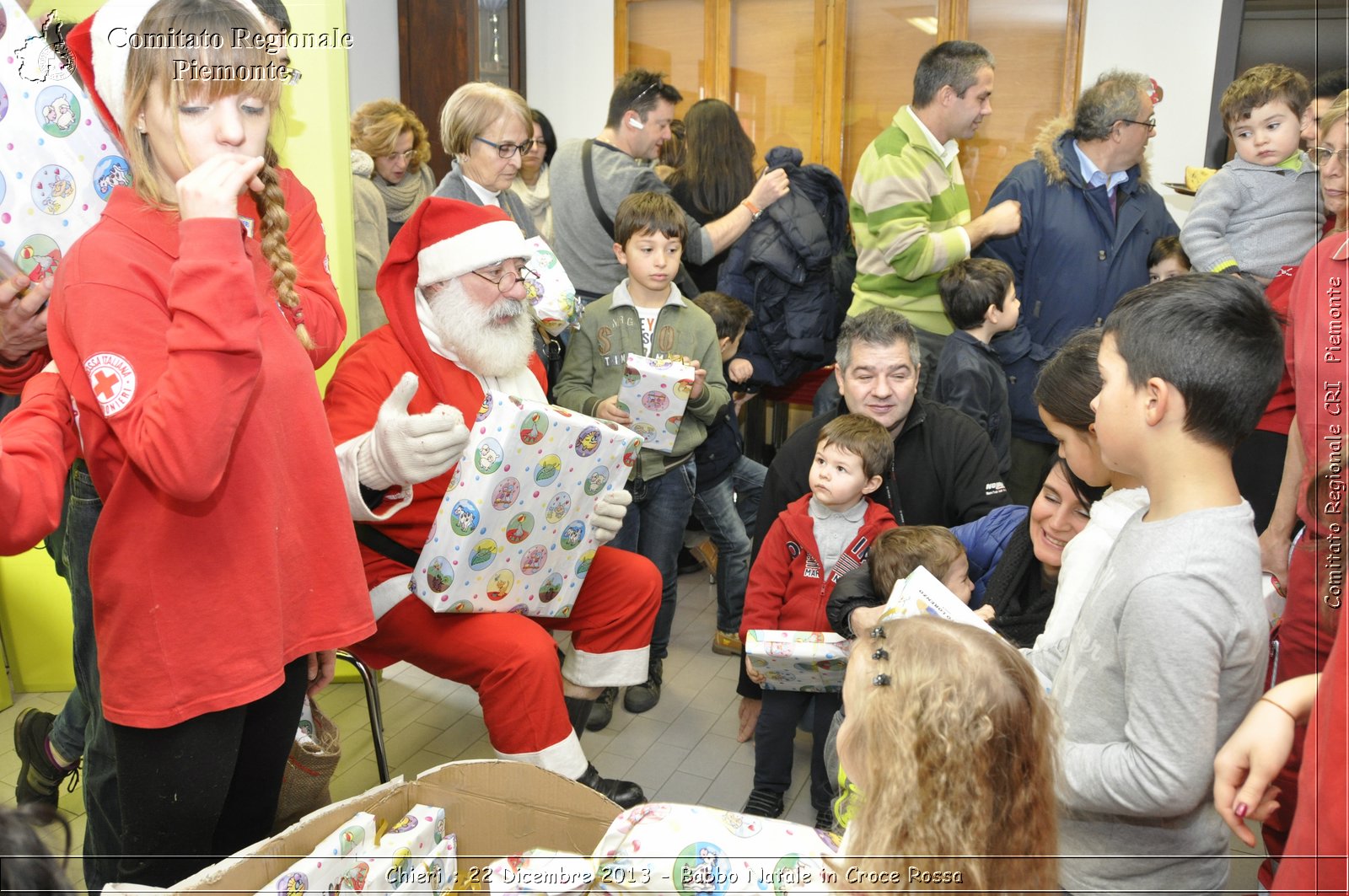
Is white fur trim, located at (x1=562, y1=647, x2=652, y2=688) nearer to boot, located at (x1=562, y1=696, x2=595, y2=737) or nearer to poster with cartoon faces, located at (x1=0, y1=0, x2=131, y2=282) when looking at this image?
boot, located at (x1=562, y1=696, x2=595, y2=737)

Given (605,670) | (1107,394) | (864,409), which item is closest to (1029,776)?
(1107,394)

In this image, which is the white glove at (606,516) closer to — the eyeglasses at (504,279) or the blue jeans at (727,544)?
the eyeglasses at (504,279)

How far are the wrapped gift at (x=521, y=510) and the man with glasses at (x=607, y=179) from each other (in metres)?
1.59

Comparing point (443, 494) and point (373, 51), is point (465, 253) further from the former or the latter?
point (373, 51)

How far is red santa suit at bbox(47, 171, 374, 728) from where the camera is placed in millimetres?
1344

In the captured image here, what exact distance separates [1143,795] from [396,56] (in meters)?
5.69

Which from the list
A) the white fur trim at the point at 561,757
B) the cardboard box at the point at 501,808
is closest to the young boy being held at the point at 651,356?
the white fur trim at the point at 561,757

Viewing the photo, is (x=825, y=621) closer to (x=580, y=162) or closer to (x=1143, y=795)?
(x=1143, y=795)

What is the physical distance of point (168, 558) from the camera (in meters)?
1.49

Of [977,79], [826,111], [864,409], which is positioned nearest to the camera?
[864,409]

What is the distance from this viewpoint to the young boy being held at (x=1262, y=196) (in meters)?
3.41

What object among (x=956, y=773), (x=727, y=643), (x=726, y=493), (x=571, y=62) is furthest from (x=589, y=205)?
(x=956, y=773)

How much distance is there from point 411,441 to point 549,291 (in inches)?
43.3

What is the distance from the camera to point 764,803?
264 cm
